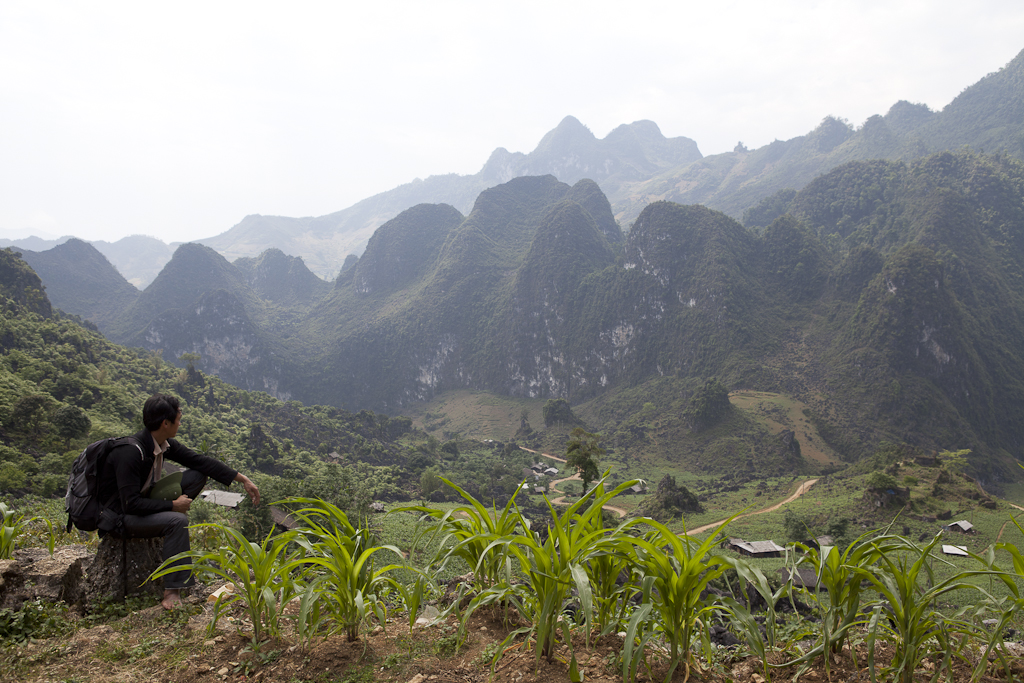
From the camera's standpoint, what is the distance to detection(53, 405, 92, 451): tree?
57.3 feet

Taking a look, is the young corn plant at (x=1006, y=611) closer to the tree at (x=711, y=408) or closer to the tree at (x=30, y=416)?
the tree at (x=30, y=416)

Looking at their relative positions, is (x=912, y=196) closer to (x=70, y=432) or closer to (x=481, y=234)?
(x=481, y=234)

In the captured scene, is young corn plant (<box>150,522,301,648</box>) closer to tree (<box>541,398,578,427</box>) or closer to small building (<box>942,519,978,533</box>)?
small building (<box>942,519,978,533</box>)

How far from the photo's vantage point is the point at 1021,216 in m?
58.7

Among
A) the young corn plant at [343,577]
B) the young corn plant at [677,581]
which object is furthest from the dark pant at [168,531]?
the young corn plant at [677,581]

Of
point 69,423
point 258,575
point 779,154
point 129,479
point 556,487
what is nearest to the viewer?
point 258,575

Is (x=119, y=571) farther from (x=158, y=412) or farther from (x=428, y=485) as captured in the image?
(x=428, y=485)

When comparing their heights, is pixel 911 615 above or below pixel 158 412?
below

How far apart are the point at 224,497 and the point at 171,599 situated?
18.0 metres

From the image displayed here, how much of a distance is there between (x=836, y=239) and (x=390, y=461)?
66387mm

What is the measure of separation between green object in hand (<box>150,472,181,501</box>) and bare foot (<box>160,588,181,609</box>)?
62 centimetres

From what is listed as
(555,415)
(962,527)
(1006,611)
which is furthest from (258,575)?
(555,415)

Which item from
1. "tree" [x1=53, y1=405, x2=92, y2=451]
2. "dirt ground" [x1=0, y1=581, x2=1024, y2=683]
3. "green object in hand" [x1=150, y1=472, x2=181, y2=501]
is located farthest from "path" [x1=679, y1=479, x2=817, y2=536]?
"tree" [x1=53, y1=405, x2=92, y2=451]

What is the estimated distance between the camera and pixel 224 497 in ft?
59.4
